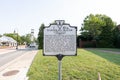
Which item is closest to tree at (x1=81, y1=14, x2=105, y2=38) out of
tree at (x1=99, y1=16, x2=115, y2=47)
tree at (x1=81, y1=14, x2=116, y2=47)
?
tree at (x1=81, y1=14, x2=116, y2=47)

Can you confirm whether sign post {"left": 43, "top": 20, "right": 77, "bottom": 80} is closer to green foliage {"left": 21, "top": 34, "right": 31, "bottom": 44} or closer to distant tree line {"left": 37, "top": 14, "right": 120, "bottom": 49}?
distant tree line {"left": 37, "top": 14, "right": 120, "bottom": 49}

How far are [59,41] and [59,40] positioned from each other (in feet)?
0.09

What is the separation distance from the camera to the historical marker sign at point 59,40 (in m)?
5.44

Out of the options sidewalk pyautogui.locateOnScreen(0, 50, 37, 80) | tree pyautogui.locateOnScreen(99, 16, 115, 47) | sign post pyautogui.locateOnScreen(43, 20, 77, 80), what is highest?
tree pyautogui.locateOnScreen(99, 16, 115, 47)

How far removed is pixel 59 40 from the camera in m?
5.46

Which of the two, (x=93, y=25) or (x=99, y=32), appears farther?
(x=93, y=25)

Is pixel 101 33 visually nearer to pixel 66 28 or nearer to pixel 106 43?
pixel 106 43

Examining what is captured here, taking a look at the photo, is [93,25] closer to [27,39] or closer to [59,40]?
[59,40]

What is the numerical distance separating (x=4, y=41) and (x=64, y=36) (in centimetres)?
7663

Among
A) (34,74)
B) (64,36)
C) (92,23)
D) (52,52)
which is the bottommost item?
(34,74)

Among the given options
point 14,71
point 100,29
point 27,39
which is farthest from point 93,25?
point 27,39

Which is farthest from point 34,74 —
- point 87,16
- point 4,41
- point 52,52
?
point 4,41

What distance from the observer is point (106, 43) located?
173 feet

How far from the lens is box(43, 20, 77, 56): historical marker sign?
5.44 metres
